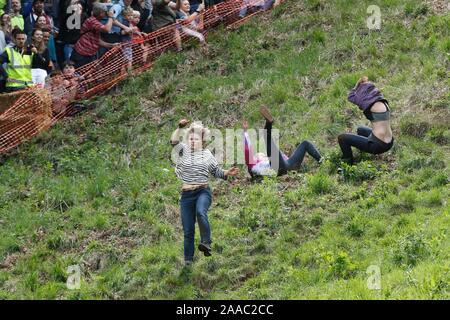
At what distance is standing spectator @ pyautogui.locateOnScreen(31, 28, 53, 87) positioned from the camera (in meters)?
17.3

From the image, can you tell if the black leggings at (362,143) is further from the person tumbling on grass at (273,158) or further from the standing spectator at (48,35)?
the standing spectator at (48,35)

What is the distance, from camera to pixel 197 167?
12523 millimetres

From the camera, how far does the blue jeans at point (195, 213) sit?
12430 mm

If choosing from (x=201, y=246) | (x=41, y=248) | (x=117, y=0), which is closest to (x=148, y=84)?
(x=117, y=0)

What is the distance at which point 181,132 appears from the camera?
1284 centimetres

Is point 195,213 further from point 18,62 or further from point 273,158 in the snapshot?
Result: point 18,62

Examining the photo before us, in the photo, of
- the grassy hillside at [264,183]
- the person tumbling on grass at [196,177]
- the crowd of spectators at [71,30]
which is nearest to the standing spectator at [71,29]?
the crowd of spectators at [71,30]

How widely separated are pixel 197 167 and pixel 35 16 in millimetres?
7393

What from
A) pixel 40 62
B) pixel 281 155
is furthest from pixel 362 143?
pixel 40 62

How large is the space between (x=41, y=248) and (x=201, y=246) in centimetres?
Answer: 300

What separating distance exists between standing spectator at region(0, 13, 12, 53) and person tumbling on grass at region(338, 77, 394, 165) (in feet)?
21.5

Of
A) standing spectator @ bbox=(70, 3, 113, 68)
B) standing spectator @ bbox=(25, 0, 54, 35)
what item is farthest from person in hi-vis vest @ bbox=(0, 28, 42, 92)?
standing spectator @ bbox=(70, 3, 113, 68)

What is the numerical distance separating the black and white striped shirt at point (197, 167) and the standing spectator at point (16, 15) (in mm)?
6635

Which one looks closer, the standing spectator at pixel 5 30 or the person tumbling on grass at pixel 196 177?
the person tumbling on grass at pixel 196 177
